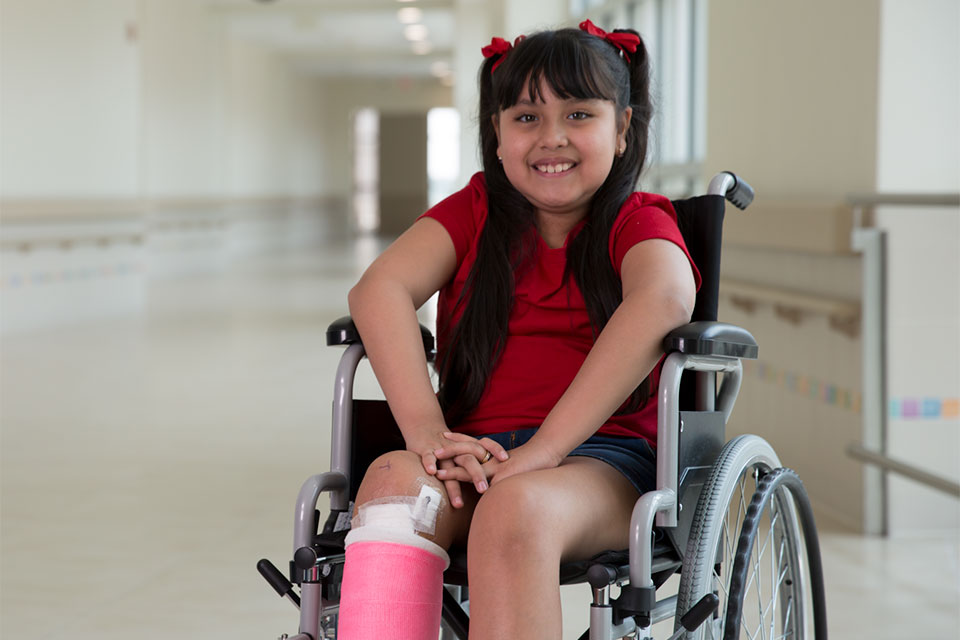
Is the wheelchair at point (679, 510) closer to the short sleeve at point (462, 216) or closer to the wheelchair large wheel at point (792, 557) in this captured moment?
the wheelchair large wheel at point (792, 557)

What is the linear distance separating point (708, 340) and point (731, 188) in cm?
39

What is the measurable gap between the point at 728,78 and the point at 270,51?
13248 mm

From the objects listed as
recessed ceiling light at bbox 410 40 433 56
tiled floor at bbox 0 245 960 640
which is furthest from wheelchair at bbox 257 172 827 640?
recessed ceiling light at bbox 410 40 433 56

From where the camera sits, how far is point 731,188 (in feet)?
5.08

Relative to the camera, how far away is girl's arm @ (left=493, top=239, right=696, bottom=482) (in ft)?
4.16

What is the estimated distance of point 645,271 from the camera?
1329mm

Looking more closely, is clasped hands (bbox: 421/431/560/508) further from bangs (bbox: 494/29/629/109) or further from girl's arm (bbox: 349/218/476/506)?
bangs (bbox: 494/29/629/109)

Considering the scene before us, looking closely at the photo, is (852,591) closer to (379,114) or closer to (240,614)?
(240,614)

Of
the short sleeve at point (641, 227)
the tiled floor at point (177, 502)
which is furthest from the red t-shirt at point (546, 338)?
the tiled floor at point (177, 502)

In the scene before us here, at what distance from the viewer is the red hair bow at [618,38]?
1443 millimetres

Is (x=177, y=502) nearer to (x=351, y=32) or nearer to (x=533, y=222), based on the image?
(x=533, y=222)

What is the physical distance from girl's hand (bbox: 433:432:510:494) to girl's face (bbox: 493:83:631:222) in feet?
1.15

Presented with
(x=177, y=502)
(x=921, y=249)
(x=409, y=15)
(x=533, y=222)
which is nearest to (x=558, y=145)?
(x=533, y=222)

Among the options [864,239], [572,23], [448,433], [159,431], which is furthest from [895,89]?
[572,23]
